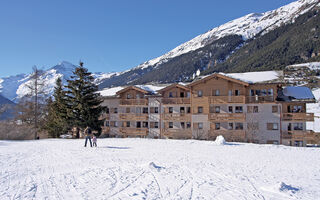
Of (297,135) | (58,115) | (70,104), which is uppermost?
(70,104)

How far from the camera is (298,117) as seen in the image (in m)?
25.5

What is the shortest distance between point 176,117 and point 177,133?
7.65 ft

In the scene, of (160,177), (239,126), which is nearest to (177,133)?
(239,126)

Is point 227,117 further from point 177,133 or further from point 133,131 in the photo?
point 133,131

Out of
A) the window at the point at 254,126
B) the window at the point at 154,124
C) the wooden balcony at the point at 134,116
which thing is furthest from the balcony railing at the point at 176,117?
the window at the point at 254,126

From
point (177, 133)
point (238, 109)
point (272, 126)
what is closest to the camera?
point (272, 126)

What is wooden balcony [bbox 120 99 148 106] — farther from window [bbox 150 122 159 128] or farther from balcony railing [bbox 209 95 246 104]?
balcony railing [bbox 209 95 246 104]

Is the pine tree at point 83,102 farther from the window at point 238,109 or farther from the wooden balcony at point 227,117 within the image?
the window at point 238,109

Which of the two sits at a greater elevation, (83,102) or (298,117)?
(83,102)

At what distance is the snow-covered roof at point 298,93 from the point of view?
2572 cm

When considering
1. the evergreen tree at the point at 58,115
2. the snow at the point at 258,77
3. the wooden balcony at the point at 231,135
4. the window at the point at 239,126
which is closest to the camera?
the wooden balcony at the point at 231,135

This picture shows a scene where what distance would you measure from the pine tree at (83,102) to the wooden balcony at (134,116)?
522 centimetres

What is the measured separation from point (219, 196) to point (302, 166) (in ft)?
26.5

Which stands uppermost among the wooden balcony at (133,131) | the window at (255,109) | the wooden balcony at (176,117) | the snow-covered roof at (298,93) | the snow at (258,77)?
the snow at (258,77)
